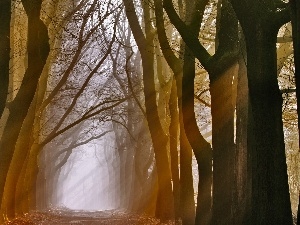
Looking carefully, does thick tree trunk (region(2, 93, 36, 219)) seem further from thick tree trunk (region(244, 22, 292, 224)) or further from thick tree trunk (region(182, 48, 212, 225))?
thick tree trunk (region(244, 22, 292, 224))

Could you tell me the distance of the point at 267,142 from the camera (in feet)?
22.8

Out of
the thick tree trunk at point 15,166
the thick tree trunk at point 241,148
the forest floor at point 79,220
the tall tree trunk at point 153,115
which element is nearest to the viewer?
the thick tree trunk at point 241,148

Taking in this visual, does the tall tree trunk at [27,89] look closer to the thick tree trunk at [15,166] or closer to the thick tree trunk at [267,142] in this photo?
the thick tree trunk at [15,166]

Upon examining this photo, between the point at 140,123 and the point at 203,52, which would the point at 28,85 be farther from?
the point at 140,123

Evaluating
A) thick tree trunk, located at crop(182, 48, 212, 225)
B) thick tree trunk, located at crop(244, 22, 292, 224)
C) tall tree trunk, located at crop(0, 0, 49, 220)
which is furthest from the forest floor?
thick tree trunk, located at crop(244, 22, 292, 224)

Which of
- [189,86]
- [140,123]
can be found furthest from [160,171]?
[140,123]

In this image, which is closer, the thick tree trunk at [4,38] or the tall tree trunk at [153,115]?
the thick tree trunk at [4,38]

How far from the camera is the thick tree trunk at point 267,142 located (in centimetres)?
681

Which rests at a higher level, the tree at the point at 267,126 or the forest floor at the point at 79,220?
the tree at the point at 267,126

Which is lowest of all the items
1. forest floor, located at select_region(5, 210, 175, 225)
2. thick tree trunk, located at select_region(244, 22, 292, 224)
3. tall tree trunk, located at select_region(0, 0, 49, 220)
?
forest floor, located at select_region(5, 210, 175, 225)

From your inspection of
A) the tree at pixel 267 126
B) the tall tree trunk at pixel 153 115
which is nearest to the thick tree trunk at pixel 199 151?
the tall tree trunk at pixel 153 115

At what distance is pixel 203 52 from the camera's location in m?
10.1

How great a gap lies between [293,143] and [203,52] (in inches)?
761

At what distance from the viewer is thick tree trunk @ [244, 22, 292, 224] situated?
268 inches
